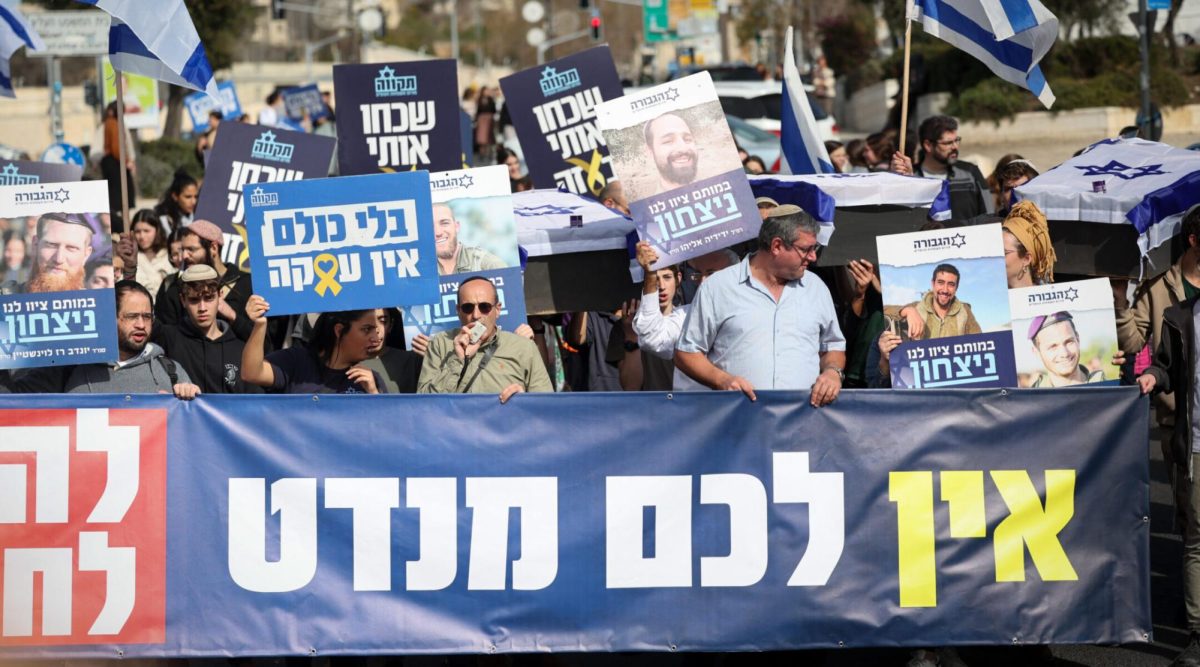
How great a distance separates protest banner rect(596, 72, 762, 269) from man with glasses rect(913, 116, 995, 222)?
184 cm

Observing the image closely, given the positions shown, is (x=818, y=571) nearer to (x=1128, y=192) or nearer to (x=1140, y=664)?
(x=1140, y=664)

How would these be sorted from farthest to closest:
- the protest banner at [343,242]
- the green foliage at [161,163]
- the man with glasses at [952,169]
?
the green foliage at [161,163] → the man with glasses at [952,169] → the protest banner at [343,242]

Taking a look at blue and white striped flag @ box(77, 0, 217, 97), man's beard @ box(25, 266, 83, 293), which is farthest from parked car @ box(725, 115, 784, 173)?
man's beard @ box(25, 266, 83, 293)

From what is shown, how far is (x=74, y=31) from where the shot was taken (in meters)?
23.7

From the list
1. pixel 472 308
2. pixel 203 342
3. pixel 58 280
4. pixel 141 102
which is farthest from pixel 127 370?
pixel 141 102

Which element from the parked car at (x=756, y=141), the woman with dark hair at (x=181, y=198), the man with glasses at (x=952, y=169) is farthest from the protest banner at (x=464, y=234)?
the parked car at (x=756, y=141)

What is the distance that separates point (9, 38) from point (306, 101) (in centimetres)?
1389

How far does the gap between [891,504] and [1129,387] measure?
1.08 m

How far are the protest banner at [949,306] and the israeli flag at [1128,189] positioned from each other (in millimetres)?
1437

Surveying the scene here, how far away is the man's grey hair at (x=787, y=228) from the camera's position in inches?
273

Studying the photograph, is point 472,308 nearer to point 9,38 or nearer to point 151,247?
point 151,247

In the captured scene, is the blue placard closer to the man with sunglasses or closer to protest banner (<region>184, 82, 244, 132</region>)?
the man with sunglasses

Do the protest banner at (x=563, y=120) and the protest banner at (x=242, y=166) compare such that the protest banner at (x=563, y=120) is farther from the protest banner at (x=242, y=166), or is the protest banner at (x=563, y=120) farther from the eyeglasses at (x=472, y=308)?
the eyeglasses at (x=472, y=308)

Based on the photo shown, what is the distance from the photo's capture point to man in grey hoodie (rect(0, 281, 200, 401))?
23.2ft
